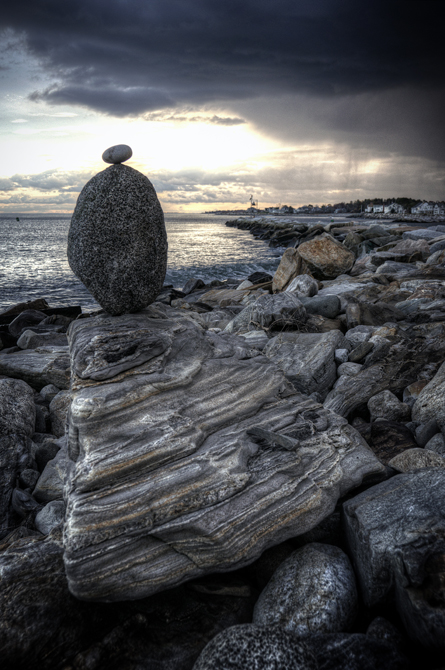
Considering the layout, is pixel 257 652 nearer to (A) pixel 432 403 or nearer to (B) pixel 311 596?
(B) pixel 311 596

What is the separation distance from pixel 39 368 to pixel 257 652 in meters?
7.58

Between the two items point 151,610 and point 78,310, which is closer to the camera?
point 151,610

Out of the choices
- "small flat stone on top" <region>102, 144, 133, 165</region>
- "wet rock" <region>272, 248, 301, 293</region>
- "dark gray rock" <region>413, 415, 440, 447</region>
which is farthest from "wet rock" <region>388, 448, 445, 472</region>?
"wet rock" <region>272, 248, 301, 293</region>

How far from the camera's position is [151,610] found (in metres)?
2.78

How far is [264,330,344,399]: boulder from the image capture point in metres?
6.47

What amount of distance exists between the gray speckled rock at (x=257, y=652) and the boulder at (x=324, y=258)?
12964 millimetres

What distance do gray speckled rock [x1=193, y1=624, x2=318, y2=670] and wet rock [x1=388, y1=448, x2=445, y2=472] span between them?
2.22 meters

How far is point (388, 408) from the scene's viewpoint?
5.33 metres

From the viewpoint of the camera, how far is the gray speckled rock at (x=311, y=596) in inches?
99.8

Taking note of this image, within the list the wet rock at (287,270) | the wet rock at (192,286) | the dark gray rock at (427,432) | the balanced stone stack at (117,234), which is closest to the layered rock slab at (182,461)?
the balanced stone stack at (117,234)

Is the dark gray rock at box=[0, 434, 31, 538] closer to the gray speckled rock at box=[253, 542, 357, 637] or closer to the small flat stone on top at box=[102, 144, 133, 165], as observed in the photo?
the gray speckled rock at box=[253, 542, 357, 637]

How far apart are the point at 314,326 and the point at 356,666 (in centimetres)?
694

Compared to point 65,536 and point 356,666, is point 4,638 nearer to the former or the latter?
point 65,536

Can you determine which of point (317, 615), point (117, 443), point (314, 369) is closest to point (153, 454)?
point (117, 443)
